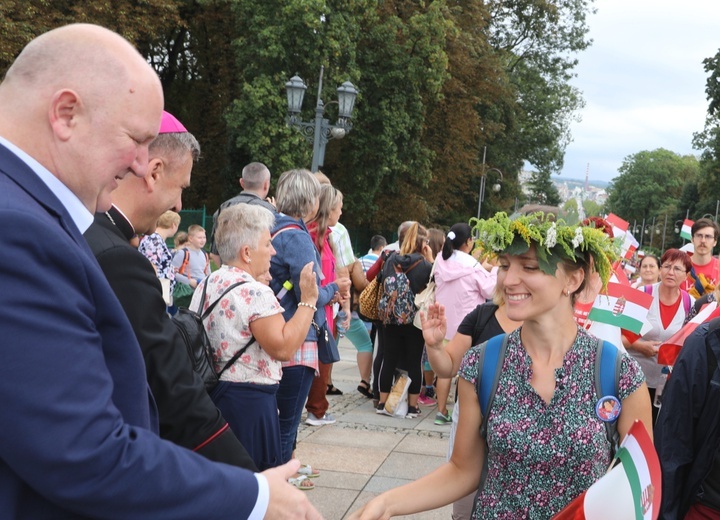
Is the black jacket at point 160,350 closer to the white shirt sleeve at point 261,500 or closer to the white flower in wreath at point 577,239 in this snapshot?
the white shirt sleeve at point 261,500

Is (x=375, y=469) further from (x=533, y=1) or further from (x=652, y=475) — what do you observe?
(x=533, y=1)

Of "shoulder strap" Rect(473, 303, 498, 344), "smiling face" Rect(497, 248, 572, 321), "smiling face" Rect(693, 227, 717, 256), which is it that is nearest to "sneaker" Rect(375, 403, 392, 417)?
"smiling face" Rect(693, 227, 717, 256)

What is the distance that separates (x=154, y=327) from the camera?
242 cm

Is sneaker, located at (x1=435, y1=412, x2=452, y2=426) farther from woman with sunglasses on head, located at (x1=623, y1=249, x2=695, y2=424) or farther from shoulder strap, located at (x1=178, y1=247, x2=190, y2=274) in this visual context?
shoulder strap, located at (x1=178, y1=247, x2=190, y2=274)

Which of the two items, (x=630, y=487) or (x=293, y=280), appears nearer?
(x=630, y=487)

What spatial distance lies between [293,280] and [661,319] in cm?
372

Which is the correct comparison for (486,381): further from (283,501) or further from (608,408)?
(283,501)

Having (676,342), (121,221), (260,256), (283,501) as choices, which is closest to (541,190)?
(676,342)

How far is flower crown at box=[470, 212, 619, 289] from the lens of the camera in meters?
3.09

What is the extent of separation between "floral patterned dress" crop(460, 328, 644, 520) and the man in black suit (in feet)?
2.74

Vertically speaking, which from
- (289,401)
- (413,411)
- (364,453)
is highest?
(289,401)

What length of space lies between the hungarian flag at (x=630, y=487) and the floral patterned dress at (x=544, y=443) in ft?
2.21

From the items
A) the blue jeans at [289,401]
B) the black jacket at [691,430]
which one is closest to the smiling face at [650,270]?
the blue jeans at [289,401]

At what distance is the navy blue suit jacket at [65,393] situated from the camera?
51.7 inches
